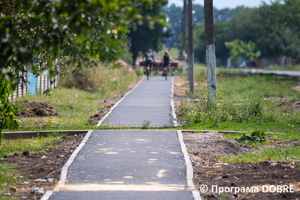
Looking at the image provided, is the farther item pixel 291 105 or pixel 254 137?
pixel 291 105

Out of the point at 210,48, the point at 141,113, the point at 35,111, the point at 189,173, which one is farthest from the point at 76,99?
the point at 189,173

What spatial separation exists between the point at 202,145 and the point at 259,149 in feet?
4.12

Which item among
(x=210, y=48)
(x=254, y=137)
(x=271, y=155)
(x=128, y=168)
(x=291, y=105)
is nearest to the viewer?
(x=128, y=168)

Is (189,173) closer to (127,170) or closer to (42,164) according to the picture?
(127,170)

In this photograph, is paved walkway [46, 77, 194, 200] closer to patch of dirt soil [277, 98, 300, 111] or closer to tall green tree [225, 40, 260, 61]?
patch of dirt soil [277, 98, 300, 111]

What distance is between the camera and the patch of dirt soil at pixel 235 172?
19.7 feet

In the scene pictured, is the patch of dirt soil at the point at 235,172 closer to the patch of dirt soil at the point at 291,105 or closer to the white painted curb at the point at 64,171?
the white painted curb at the point at 64,171

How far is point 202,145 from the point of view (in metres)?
9.17

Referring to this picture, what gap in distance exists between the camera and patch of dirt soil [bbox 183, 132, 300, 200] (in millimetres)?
5992

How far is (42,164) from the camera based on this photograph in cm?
771

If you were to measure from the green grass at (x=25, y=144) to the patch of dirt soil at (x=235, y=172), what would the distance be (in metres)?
3.37

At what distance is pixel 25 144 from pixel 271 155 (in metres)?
5.45

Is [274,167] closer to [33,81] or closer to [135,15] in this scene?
[135,15]


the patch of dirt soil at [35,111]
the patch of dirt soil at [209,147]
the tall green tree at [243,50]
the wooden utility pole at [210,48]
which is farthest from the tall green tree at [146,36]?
the patch of dirt soil at [209,147]
